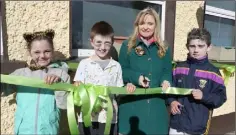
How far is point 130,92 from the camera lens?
2.38 m

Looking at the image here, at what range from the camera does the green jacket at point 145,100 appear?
250 centimetres

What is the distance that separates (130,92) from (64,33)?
1.12m

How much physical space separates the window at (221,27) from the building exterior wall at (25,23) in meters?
2.56

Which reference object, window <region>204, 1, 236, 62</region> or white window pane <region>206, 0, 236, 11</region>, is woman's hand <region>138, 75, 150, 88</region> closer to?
window <region>204, 1, 236, 62</region>

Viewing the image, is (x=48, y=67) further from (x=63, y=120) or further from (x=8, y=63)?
(x=63, y=120)

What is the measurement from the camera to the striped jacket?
2455 mm

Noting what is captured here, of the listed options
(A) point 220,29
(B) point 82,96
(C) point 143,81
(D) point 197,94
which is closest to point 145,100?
(C) point 143,81

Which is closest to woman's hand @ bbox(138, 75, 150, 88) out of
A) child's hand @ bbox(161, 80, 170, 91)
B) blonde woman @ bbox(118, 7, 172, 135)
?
blonde woman @ bbox(118, 7, 172, 135)

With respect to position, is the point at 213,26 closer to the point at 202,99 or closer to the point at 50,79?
the point at 202,99

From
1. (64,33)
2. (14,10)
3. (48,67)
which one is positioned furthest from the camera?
(64,33)

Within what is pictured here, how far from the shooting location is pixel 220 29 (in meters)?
4.88

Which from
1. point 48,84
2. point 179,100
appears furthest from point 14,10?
point 179,100

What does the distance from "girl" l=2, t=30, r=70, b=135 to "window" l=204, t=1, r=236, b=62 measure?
9.86 feet

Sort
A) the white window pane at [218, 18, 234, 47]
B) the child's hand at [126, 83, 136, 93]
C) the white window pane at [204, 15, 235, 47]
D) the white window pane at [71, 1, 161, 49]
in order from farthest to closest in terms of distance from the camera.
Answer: the white window pane at [218, 18, 234, 47] → the white window pane at [204, 15, 235, 47] → the white window pane at [71, 1, 161, 49] → the child's hand at [126, 83, 136, 93]
